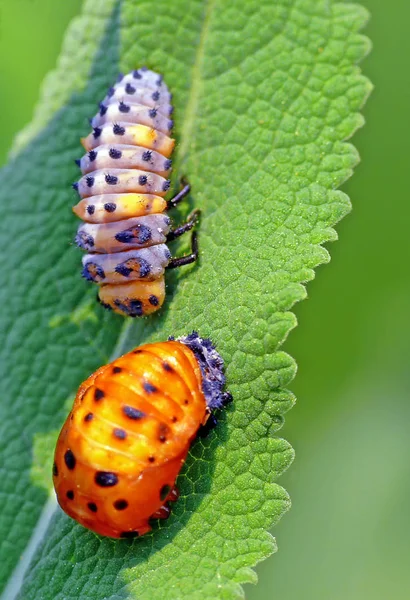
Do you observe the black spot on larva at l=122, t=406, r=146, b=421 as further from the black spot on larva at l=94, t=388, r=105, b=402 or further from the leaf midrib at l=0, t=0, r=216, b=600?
the leaf midrib at l=0, t=0, r=216, b=600

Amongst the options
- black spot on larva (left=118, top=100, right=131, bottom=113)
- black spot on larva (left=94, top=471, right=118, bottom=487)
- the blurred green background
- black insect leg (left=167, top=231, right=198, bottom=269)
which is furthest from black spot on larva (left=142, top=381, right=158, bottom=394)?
the blurred green background

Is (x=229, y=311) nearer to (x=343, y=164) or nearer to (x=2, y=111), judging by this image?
(x=343, y=164)

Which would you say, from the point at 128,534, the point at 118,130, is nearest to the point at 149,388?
the point at 128,534

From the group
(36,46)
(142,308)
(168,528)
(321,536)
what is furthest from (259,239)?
(36,46)

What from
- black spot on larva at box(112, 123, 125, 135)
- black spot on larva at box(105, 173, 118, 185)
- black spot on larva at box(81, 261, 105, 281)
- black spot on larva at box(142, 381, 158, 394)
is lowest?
black spot on larva at box(142, 381, 158, 394)

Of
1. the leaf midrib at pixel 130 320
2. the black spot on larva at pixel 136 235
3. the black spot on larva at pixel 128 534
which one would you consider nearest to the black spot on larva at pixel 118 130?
the leaf midrib at pixel 130 320

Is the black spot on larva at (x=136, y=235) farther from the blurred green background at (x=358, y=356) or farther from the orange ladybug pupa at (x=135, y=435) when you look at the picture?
the blurred green background at (x=358, y=356)

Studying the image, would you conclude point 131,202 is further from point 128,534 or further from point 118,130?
point 128,534
